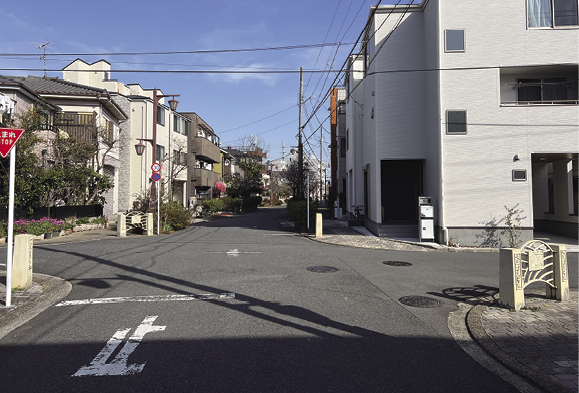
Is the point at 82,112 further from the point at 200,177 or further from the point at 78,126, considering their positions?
the point at 200,177

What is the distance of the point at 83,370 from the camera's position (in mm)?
3752

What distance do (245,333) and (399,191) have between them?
667 inches

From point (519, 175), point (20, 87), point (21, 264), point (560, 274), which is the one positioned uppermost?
point (20, 87)

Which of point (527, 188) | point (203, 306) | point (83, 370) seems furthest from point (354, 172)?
point (83, 370)

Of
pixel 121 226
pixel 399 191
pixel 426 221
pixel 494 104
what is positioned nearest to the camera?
pixel 494 104

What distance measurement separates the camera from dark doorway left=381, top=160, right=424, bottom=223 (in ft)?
66.0

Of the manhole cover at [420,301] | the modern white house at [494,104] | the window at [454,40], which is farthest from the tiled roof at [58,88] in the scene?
the manhole cover at [420,301]

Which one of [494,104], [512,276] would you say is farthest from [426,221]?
[512,276]

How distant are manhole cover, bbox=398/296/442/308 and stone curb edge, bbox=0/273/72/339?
19.2ft

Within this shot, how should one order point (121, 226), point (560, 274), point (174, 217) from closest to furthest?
point (560, 274)
point (121, 226)
point (174, 217)

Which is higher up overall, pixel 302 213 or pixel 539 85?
pixel 539 85

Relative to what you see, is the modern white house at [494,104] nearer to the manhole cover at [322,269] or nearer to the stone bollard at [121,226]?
the manhole cover at [322,269]

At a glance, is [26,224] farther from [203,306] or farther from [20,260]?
[203,306]

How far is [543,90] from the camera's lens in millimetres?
15125
